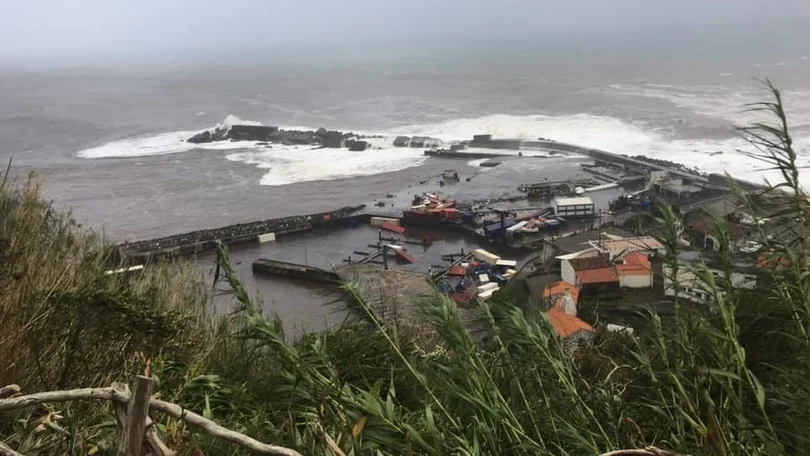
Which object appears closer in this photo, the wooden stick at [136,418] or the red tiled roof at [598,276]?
the wooden stick at [136,418]

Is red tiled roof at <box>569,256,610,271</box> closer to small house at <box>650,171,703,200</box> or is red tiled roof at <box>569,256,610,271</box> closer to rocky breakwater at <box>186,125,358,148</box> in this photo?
small house at <box>650,171,703,200</box>

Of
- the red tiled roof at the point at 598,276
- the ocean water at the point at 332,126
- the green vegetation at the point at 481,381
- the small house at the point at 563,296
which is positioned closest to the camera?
the green vegetation at the point at 481,381

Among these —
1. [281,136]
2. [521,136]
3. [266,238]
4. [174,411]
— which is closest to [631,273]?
[266,238]

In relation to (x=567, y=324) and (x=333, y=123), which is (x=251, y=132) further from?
(x=567, y=324)

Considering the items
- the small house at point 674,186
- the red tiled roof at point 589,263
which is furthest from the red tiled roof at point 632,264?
the small house at point 674,186

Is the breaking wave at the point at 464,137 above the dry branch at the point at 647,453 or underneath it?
underneath

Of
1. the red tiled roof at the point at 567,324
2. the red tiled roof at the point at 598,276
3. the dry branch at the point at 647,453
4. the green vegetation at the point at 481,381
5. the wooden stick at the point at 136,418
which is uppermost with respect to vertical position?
the wooden stick at the point at 136,418

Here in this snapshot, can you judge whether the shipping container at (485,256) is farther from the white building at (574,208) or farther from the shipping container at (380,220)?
the white building at (574,208)

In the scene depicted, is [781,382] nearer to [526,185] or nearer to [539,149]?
[526,185]
